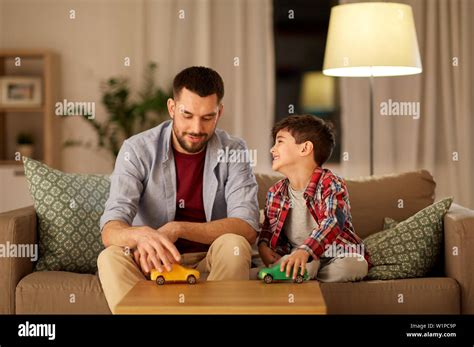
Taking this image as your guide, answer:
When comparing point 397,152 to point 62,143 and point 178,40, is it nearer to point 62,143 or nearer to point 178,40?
point 178,40

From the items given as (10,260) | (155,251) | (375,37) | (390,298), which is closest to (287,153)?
(390,298)

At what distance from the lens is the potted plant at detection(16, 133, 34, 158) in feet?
18.7

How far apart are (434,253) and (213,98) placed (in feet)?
3.31

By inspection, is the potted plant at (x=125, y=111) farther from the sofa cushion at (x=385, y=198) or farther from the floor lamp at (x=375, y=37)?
the sofa cushion at (x=385, y=198)

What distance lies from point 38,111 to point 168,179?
10.4 ft

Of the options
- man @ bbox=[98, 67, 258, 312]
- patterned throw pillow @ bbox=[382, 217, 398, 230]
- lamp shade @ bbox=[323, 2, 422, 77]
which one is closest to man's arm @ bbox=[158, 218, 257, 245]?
man @ bbox=[98, 67, 258, 312]

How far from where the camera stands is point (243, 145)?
116 inches

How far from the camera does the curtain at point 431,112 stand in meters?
5.66

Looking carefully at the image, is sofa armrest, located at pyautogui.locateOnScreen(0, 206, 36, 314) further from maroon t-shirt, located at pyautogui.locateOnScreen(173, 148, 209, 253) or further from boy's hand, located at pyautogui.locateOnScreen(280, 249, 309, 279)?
boy's hand, located at pyautogui.locateOnScreen(280, 249, 309, 279)

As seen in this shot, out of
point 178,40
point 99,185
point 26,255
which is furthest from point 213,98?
point 178,40

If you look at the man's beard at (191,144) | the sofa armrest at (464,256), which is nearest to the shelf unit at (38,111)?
the man's beard at (191,144)

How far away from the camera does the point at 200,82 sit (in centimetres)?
279

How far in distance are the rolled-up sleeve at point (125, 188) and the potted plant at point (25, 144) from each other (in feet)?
9.76

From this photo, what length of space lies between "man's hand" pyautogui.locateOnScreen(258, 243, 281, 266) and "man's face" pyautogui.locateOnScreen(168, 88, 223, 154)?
1.42ft
